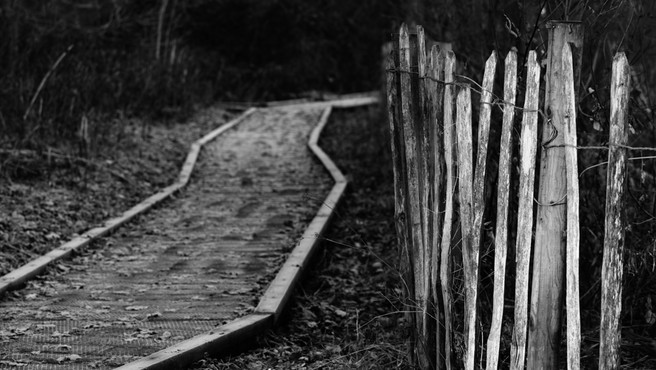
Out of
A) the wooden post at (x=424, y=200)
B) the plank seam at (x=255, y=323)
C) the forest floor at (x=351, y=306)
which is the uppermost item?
the wooden post at (x=424, y=200)

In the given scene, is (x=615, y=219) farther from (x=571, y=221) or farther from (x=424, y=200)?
(x=424, y=200)

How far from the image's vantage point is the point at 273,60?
82.6 ft

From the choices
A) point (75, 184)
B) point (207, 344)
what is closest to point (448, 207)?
point (207, 344)

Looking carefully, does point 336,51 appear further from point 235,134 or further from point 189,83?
point 235,134

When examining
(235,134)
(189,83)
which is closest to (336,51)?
(189,83)

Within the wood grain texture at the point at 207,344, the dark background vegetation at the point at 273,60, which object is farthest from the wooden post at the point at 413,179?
the wood grain texture at the point at 207,344

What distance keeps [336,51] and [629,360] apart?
880 inches

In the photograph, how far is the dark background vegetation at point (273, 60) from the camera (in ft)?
17.3

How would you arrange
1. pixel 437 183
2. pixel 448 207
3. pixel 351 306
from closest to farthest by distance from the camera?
pixel 448 207 < pixel 437 183 < pixel 351 306

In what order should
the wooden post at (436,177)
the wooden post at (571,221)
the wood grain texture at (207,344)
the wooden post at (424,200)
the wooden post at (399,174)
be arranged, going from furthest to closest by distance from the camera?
1. the wood grain texture at (207,344)
2. the wooden post at (399,174)
3. the wooden post at (424,200)
4. the wooden post at (436,177)
5. the wooden post at (571,221)

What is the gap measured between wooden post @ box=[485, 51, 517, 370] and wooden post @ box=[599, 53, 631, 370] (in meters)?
0.44

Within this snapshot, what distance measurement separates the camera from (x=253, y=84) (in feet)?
80.2

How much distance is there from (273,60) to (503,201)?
71.8ft

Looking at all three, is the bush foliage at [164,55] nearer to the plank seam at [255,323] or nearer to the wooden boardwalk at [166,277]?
the wooden boardwalk at [166,277]
